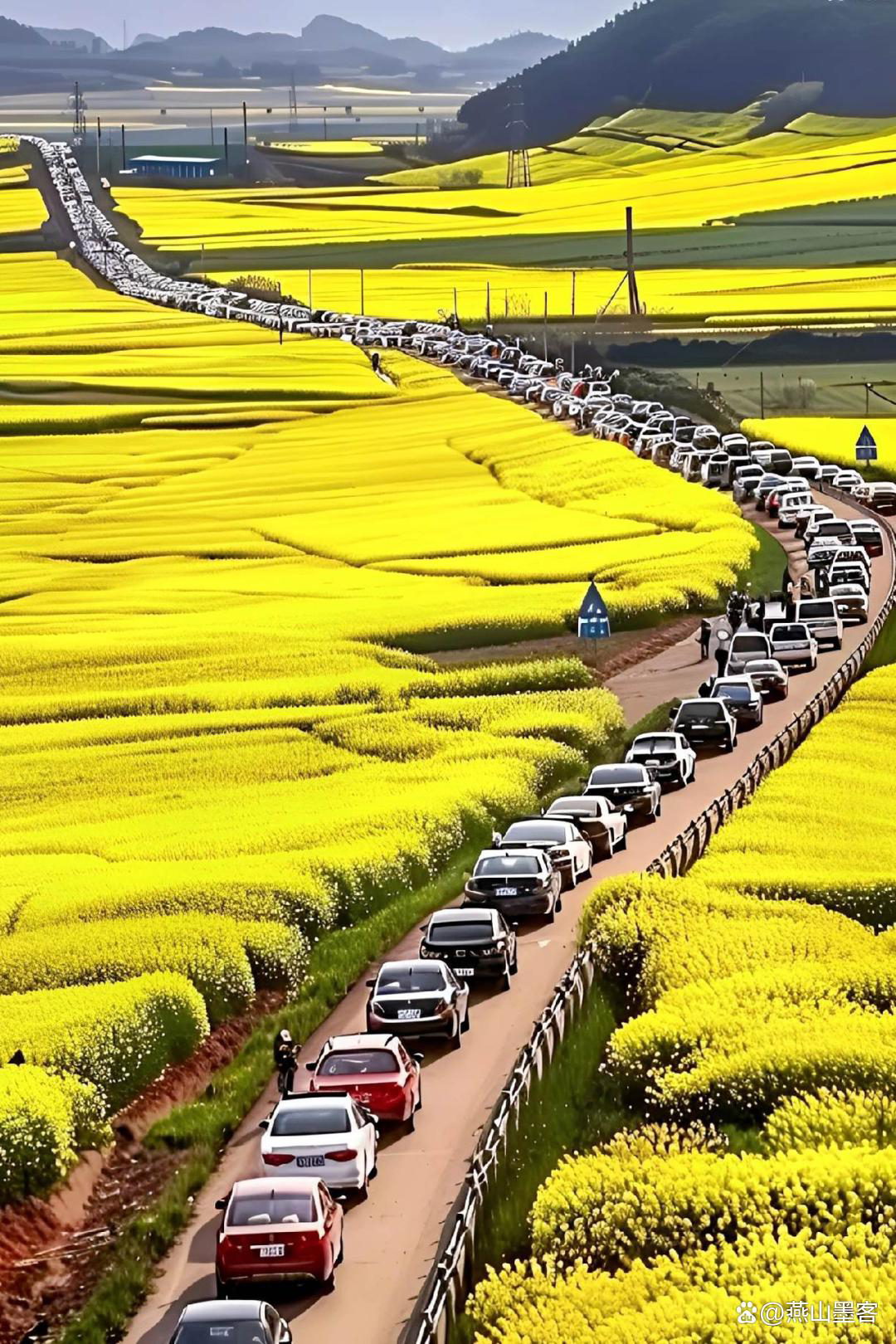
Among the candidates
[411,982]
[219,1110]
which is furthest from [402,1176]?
[411,982]

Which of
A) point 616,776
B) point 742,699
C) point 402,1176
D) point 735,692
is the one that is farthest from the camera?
point 735,692

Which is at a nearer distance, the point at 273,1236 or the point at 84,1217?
the point at 273,1236

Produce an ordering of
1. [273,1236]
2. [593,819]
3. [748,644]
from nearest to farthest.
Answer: [273,1236] → [593,819] → [748,644]

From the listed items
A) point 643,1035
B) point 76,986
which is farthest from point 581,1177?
point 76,986

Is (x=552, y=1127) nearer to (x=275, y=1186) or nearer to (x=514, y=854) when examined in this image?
(x=275, y=1186)

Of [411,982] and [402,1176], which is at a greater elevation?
[411,982]

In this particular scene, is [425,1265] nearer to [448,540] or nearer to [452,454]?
[448,540]

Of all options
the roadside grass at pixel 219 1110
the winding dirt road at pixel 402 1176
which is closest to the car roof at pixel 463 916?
the winding dirt road at pixel 402 1176

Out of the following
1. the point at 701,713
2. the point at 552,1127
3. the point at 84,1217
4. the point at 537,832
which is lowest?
the point at 701,713
